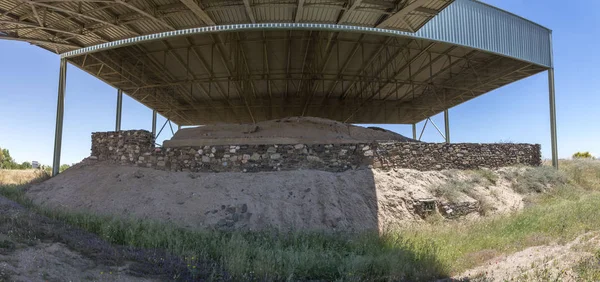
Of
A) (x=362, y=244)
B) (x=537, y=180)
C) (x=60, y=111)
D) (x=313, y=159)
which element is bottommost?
(x=362, y=244)

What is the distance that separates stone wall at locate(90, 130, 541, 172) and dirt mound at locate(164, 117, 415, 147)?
38cm

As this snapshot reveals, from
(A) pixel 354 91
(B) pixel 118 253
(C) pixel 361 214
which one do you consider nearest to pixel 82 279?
(B) pixel 118 253

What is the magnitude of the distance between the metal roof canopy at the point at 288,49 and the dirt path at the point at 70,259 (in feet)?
27.2

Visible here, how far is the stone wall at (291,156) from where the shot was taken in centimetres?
1330

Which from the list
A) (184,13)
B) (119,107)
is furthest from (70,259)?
(119,107)

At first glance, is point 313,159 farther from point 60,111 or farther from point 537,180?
point 60,111

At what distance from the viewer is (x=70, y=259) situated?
18.8 feet

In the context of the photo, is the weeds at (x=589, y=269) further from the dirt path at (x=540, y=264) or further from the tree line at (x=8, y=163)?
the tree line at (x=8, y=163)

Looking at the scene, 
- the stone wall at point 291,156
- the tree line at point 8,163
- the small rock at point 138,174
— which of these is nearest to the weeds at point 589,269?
the stone wall at point 291,156

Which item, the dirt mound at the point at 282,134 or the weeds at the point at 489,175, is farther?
the weeds at the point at 489,175

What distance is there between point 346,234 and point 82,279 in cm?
661

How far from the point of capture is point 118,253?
6285 mm

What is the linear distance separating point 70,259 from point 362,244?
5.71 metres

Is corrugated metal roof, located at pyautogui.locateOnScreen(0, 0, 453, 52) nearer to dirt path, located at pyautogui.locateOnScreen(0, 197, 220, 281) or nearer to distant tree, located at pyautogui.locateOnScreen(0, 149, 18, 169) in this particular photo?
dirt path, located at pyautogui.locateOnScreen(0, 197, 220, 281)
